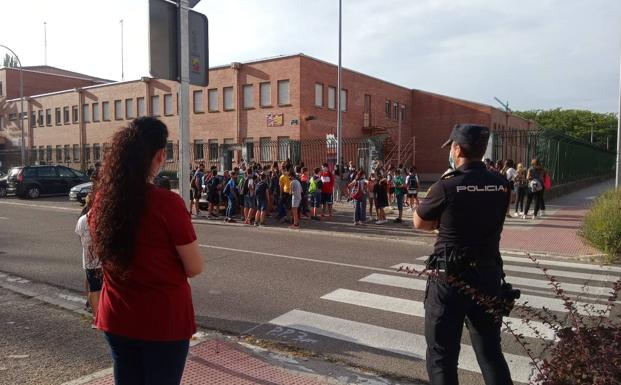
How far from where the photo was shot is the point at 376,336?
5.05 meters

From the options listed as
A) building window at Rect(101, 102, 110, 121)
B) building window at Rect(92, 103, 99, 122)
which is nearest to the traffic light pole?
A: building window at Rect(101, 102, 110, 121)

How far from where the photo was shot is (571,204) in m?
19.3

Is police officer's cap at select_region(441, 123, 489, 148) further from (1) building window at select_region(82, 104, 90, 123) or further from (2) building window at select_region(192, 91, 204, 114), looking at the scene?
(1) building window at select_region(82, 104, 90, 123)

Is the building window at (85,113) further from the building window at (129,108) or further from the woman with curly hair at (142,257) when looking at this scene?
the woman with curly hair at (142,257)

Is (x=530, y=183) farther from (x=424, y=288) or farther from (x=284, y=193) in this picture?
(x=424, y=288)

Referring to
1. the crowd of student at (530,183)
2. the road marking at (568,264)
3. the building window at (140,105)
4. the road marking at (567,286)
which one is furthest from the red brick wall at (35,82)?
the road marking at (567,286)

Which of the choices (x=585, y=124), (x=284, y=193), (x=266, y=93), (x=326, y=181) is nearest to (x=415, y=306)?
(x=284, y=193)

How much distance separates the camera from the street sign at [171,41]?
162 inches

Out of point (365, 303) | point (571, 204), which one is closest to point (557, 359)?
point (365, 303)

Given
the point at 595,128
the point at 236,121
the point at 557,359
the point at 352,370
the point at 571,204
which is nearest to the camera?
the point at 557,359

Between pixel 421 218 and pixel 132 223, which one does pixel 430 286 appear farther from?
pixel 132 223

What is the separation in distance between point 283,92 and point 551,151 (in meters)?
16.5

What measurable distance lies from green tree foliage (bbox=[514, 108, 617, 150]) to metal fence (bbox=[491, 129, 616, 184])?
65356 millimetres

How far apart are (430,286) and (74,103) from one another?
48138 mm
